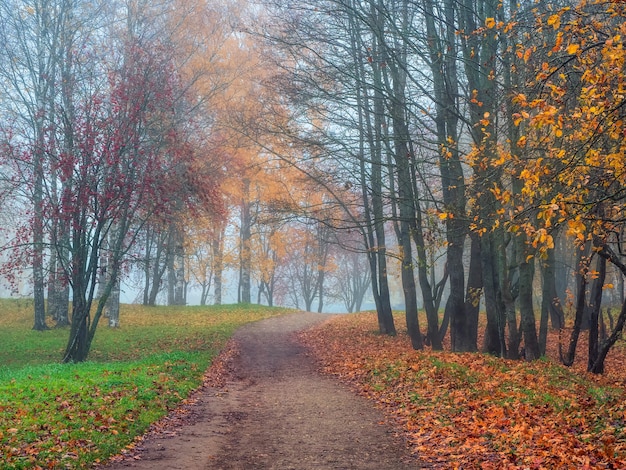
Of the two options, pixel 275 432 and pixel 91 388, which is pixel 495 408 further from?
pixel 91 388

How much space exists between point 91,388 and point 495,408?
668 cm

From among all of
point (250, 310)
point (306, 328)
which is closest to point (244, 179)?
point (250, 310)

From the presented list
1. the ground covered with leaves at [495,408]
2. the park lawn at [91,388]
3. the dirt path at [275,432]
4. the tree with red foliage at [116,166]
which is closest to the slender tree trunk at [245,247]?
the park lawn at [91,388]

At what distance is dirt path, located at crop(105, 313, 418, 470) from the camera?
24.0 ft

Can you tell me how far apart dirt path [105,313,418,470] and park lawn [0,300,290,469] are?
46 centimetres

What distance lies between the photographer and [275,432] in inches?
351

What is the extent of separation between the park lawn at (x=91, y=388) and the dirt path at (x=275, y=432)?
46 cm

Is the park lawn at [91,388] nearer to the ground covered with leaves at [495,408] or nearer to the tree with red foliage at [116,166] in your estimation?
the tree with red foliage at [116,166]

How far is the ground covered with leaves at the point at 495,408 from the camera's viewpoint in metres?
6.60

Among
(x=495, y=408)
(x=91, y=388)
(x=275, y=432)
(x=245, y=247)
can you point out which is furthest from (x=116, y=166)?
(x=245, y=247)

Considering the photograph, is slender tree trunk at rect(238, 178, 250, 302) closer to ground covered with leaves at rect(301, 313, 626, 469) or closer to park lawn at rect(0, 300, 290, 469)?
park lawn at rect(0, 300, 290, 469)

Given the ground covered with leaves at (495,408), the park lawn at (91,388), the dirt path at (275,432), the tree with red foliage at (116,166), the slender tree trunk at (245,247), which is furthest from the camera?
the slender tree trunk at (245,247)

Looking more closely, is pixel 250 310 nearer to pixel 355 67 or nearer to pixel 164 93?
pixel 164 93

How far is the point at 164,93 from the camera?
55.3 feet
